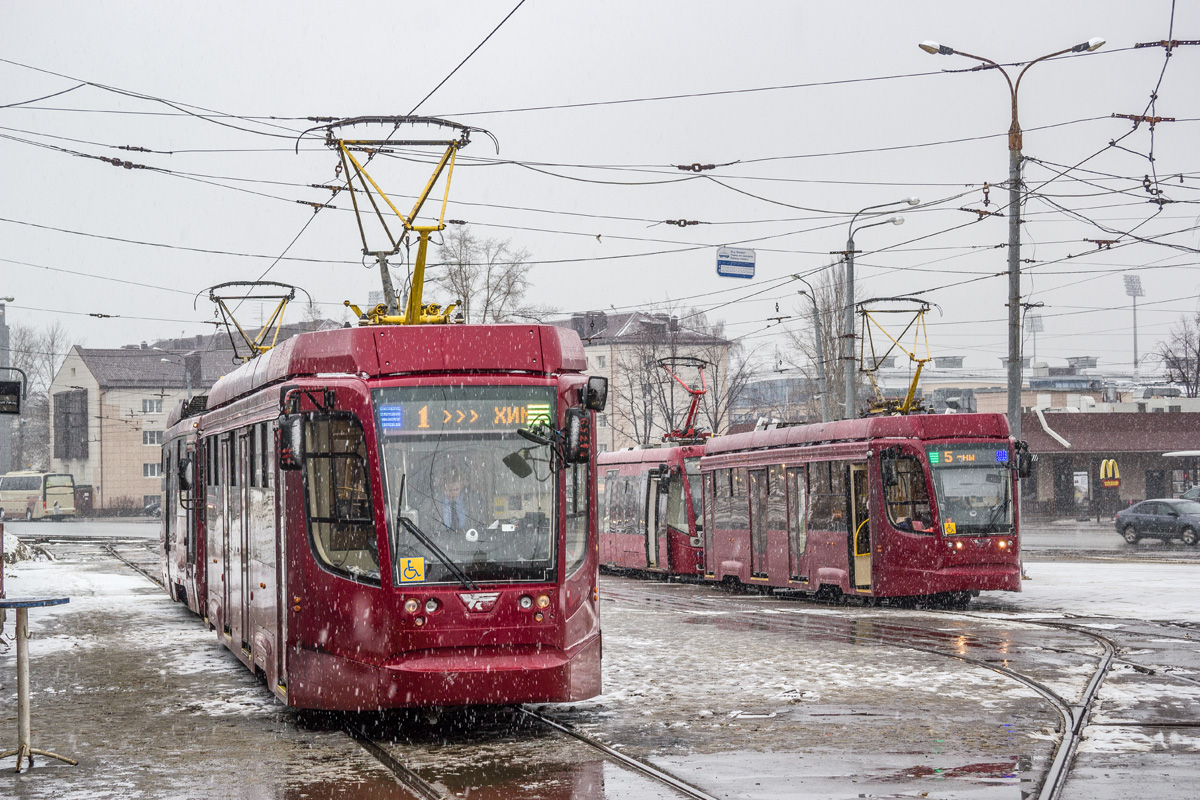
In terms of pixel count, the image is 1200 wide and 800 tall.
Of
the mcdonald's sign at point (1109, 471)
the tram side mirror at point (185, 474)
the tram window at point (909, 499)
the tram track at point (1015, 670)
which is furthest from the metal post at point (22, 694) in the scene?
the mcdonald's sign at point (1109, 471)

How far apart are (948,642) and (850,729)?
19.7 feet

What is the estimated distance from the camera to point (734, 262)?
31.0 meters

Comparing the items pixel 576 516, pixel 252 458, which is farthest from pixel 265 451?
pixel 576 516

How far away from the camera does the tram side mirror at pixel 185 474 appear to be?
714 inches

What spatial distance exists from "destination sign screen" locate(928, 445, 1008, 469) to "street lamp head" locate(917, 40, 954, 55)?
22.9 ft

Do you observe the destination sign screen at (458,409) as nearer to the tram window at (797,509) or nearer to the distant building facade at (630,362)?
the tram window at (797,509)

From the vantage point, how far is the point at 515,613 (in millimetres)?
9492

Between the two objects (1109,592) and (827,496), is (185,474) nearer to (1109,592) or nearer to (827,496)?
(827,496)

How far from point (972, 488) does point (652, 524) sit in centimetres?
993

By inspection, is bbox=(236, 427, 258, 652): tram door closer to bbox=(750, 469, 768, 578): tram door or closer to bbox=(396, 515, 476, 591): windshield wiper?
bbox=(396, 515, 476, 591): windshield wiper

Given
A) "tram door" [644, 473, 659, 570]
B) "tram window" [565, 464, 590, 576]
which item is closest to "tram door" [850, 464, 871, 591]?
"tram door" [644, 473, 659, 570]

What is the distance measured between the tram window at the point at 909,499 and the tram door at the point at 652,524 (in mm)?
8811

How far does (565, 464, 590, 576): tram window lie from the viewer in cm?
980

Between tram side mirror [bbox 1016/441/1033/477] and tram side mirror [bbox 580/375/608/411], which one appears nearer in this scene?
tram side mirror [bbox 580/375/608/411]
